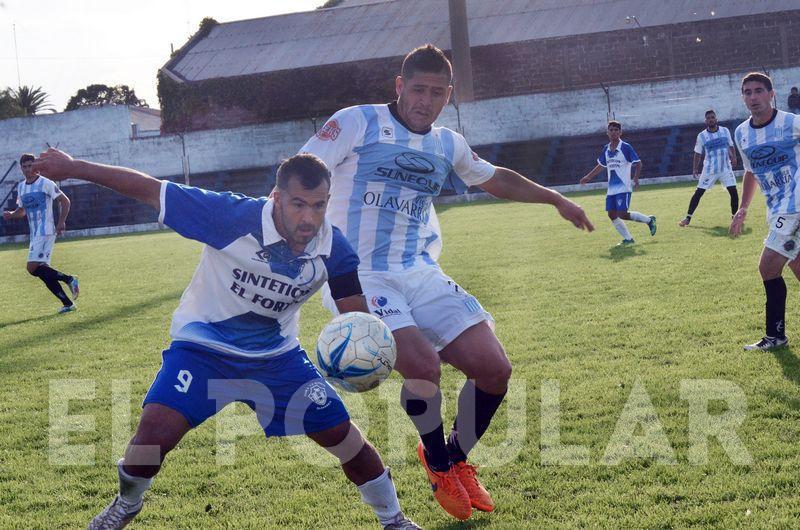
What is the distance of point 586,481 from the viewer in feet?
15.5

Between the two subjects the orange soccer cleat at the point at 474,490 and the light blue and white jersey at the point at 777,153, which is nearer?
the orange soccer cleat at the point at 474,490

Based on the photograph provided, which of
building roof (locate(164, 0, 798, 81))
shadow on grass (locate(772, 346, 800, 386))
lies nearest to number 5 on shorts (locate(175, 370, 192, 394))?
shadow on grass (locate(772, 346, 800, 386))

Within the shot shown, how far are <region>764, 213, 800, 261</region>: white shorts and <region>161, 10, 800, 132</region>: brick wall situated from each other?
31.2 metres

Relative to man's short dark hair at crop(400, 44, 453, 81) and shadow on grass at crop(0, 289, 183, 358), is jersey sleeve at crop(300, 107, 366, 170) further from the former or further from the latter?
shadow on grass at crop(0, 289, 183, 358)

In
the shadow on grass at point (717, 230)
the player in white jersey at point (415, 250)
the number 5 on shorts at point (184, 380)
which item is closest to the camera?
the number 5 on shorts at point (184, 380)

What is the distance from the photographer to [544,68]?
136 feet

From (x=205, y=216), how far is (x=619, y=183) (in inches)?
517

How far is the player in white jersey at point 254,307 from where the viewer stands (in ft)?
13.3

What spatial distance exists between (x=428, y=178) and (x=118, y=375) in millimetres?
4166

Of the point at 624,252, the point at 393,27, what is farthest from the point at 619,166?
the point at 393,27

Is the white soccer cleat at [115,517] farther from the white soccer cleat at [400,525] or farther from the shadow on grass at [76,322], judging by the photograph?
the shadow on grass at [76,322]

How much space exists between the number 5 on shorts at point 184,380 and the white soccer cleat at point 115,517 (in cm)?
58

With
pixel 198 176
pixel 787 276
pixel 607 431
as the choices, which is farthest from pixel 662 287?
pixel 198 176

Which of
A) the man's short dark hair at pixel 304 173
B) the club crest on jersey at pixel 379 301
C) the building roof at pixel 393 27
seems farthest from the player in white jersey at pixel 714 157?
the building roof at pixel 393 27
